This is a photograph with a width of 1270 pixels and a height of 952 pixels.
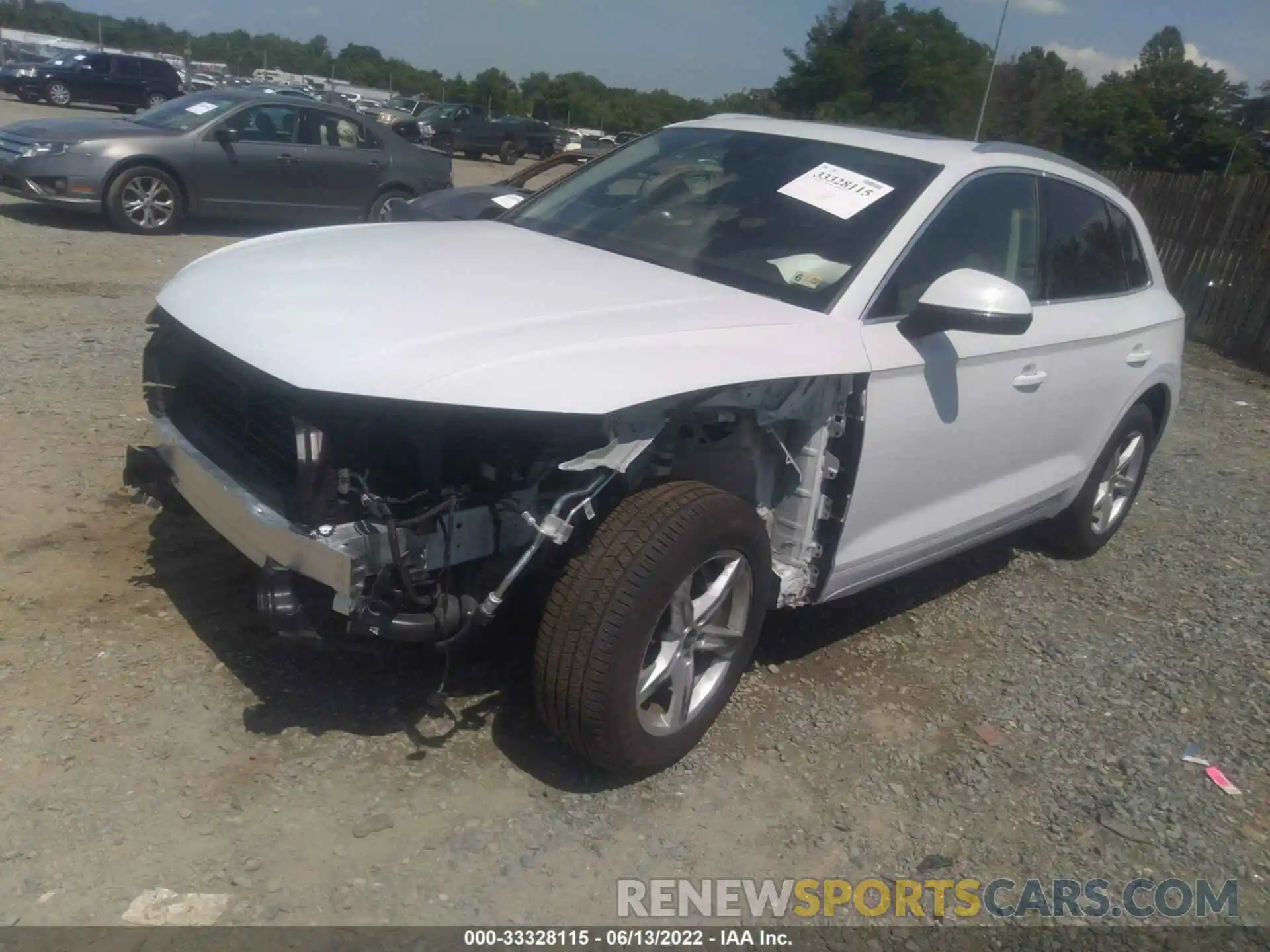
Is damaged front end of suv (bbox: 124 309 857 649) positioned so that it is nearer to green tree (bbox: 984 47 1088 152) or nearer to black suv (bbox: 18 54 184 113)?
black suv (bbox: 18 54 184 113)

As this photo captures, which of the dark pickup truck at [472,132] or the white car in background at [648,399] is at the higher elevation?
the white car in background at [648,399]

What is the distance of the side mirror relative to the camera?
330cm

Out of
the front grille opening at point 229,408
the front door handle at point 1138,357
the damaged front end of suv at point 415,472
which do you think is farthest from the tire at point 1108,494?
the front grille opening at point 229,408

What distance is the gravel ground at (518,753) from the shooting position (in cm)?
272

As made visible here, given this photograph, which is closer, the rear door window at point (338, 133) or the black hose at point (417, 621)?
the black hose at point (417, 621)

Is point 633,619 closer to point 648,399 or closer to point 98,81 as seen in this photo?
point 648,399

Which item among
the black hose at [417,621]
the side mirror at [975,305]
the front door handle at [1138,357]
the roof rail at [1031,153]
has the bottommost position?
the black hose at [417,621]

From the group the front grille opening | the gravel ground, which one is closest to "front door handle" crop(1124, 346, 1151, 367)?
the gravel ground

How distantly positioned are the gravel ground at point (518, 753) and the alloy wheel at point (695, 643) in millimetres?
216

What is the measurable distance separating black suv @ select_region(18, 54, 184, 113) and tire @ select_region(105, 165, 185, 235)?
1780cm

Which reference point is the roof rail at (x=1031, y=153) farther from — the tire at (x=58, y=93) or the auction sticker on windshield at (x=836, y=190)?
the tire at (x=58, y=93)

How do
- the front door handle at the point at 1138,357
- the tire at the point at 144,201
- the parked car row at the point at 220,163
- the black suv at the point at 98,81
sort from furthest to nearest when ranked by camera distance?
the black suv at the point at 98,81
the tire at the point at 144,201
the parked car row at the point at 220,163
the front door handle at the point at 1138,357

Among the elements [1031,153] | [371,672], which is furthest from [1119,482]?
[371,672]

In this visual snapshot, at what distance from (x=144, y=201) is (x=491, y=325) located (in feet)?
30.9
